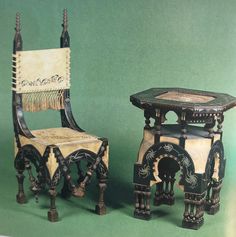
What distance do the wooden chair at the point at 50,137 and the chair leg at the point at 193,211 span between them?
595 mm

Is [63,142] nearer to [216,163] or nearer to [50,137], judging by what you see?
[50,137]

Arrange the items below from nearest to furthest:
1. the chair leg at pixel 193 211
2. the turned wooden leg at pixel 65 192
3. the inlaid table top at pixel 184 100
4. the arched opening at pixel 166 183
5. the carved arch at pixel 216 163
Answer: the inlaid table top at pixel 184 100
the chair leg at pixel 193 211
the carved arch at pixel 216 163
the arched opening at pixel 166 183
the turned wooden leg at pixel 65 192

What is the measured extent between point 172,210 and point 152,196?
0.99ft

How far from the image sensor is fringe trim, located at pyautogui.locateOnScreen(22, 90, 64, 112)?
6.16 meters

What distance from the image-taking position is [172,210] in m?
6.11

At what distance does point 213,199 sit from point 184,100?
736 millimetres

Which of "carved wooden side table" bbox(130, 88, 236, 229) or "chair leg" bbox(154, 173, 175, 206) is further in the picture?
"chair leg" bbox(154, 173, 175, 206)

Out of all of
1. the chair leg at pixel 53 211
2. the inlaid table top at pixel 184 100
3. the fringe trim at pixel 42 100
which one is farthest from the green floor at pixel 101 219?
the inlaid table top at pixel 184 100

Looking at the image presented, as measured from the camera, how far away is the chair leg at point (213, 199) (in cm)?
605

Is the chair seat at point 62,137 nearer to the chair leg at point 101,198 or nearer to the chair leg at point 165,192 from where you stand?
the chair leg at point 101,198

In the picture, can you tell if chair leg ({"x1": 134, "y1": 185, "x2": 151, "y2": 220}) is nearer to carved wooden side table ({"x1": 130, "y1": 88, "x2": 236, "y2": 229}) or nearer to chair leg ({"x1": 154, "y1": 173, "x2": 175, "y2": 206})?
carved wooden side table ({"x1": 130, "y1": 88, "x2": 236, "y2": 229})

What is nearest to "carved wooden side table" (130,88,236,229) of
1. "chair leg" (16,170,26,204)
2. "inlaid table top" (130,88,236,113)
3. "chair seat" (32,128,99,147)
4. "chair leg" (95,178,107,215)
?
"inlaid table top" (130,88,236,113)

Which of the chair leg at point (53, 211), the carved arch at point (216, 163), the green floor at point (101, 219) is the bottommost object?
the green floor at point (101, 219)

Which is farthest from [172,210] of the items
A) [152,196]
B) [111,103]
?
[111,103]
